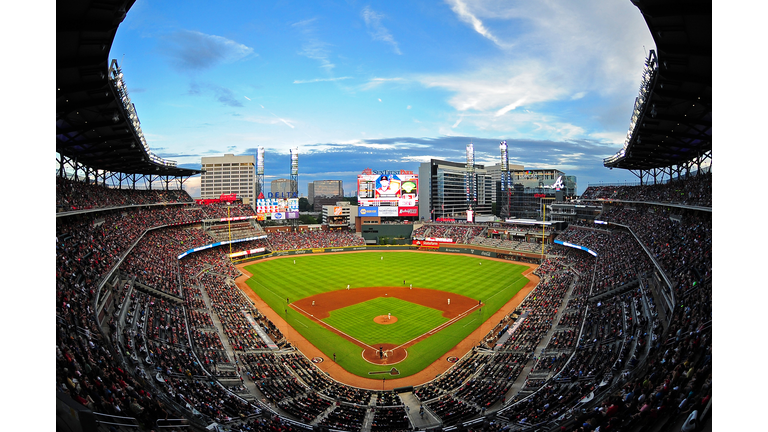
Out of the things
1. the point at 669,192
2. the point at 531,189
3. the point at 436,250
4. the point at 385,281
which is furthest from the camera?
the point at 531,189

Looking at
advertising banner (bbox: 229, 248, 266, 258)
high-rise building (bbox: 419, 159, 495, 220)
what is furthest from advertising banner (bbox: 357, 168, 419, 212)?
high-rise building (bbox: 419, 159, 495, 220)

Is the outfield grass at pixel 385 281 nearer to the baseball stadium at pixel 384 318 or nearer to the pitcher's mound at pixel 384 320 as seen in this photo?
the baseball stadium at pixel 384 318

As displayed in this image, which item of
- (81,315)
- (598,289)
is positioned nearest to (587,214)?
(598,289)

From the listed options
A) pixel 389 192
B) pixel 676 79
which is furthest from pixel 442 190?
pixel 676 79

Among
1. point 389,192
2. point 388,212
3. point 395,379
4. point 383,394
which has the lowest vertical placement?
point 395,379

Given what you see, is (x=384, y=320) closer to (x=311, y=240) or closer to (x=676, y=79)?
(x=676, y=79)
